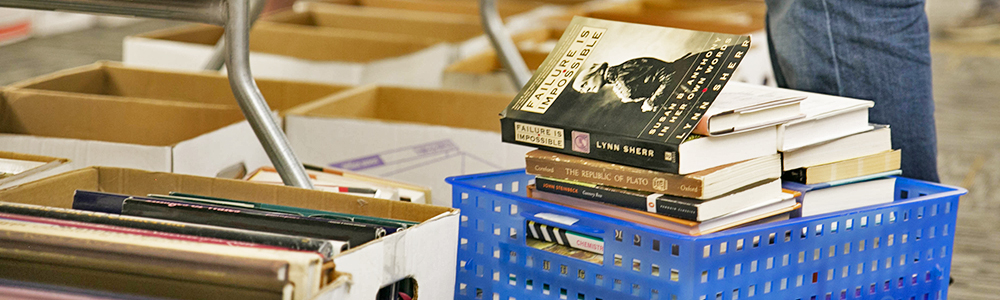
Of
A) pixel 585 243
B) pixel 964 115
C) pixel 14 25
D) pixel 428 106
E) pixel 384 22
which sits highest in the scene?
pixel 14 25

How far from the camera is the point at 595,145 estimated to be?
0.94 m

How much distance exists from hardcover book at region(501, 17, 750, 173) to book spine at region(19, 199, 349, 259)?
10.9 inches

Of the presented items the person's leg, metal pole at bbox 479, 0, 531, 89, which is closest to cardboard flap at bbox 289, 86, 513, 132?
metal pole at bbox 479, 0, 531, 89

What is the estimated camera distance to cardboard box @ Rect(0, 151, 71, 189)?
100 centimetres

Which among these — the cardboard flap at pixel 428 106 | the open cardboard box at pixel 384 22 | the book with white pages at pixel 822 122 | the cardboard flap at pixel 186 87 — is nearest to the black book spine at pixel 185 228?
the book with white pages at pixel 822 122

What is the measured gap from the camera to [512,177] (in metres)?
1.16

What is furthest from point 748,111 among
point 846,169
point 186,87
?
point 186,87

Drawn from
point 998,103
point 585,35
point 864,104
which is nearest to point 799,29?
point 864,104

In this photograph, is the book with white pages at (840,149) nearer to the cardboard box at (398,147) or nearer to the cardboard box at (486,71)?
the cardboard box at (398,147)

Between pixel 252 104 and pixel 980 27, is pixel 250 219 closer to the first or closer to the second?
pixel 252 104

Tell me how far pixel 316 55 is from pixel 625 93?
159 cm

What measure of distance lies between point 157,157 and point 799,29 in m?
0.96

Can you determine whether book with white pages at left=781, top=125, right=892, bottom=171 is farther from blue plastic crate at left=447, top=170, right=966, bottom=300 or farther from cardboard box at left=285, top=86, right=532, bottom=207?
cardboard box at left=285, top=86, right=532, bottom=207

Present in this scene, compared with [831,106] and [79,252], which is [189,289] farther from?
[831,106]
